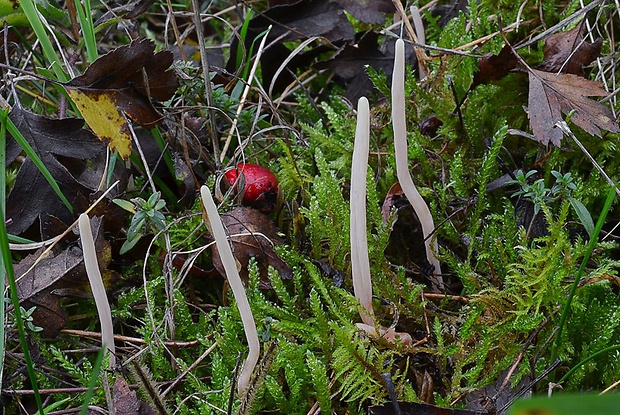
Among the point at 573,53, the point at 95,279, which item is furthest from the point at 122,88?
the point at 573,53

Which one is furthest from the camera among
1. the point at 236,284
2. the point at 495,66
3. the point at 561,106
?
the point at 495,66

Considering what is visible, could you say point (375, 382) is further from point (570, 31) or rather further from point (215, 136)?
point (570, 31)

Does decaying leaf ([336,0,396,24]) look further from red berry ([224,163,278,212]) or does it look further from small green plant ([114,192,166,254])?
small green plant ([114,192,166,254])

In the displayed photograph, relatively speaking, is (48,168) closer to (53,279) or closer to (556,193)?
(53,279)

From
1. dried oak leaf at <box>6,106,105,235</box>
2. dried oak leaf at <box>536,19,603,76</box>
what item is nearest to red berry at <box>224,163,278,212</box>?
dried oak leaf at <box>6,106,105,235</box>

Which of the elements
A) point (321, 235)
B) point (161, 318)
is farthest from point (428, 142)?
point (161, 318)

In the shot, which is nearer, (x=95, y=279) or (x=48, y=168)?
(x=95, y=279)
